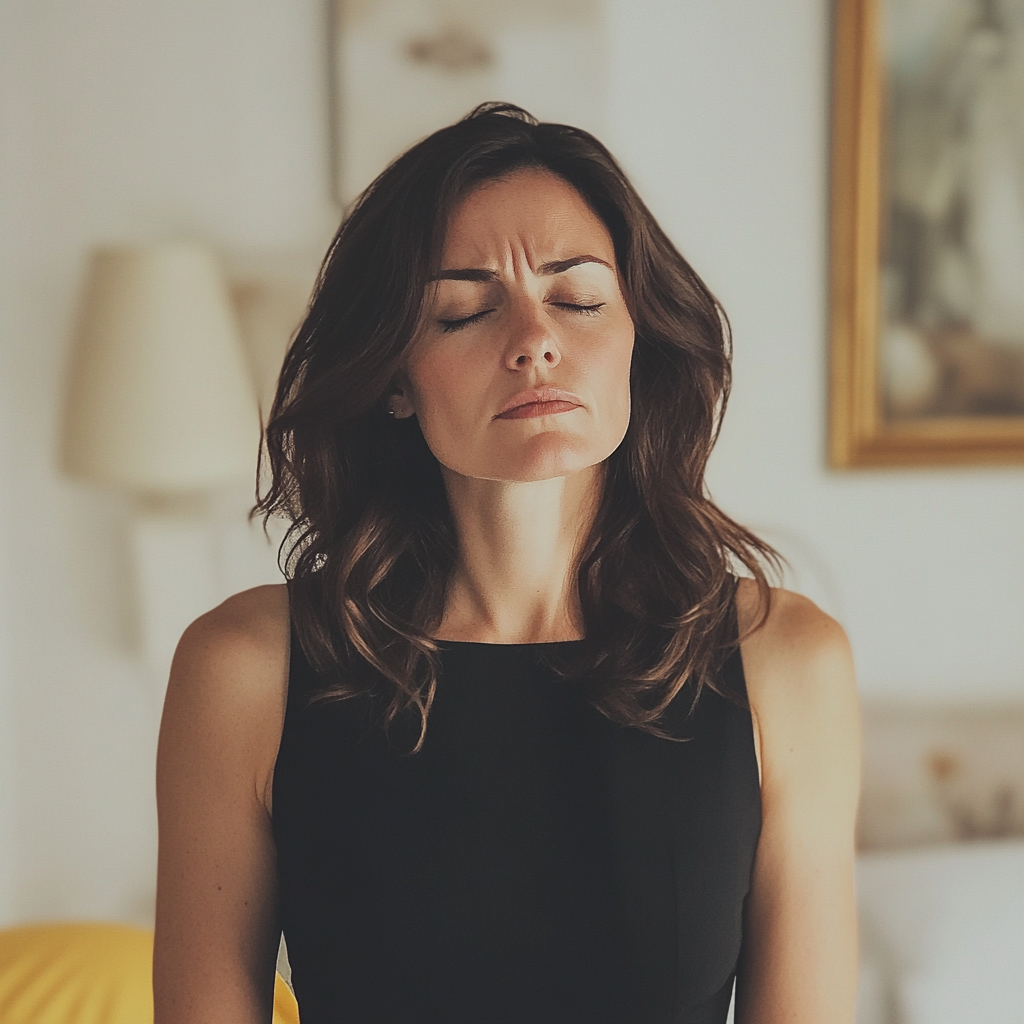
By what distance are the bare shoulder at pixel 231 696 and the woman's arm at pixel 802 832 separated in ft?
1.47

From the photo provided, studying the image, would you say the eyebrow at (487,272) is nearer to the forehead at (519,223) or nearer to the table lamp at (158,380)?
the forehead at (519,223)

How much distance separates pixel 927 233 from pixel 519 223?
4.05 ft

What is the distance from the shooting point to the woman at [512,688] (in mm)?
953

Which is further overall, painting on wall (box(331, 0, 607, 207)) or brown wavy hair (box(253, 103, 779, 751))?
painting on wall (box(331, 0, 607, 207))

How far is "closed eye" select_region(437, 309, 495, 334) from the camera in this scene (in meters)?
0.97

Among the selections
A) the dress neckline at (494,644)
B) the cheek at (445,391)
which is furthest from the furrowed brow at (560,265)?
the dress neckline at (494,644)

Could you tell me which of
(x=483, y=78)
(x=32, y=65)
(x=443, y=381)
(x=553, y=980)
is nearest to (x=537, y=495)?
(x=443, y=381)

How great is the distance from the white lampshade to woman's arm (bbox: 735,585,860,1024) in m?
1.01

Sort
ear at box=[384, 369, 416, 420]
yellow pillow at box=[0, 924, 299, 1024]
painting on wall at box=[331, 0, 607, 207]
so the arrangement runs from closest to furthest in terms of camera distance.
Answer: ear at box=[384, 369, 416, 420] < yellow pillow at box=[0, 924, 299, 1024] < painting on wall at box=[331, 0, 607, 207]

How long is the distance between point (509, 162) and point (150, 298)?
0.91 m

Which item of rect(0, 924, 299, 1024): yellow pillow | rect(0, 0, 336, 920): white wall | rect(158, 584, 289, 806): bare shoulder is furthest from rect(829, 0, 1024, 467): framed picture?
rect(0, 924, 299, 1024): yellow pillow

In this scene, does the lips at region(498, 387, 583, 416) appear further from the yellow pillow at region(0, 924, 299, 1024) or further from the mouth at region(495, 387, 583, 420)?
the yellow pillow at region(0, 924, 299, 1024)

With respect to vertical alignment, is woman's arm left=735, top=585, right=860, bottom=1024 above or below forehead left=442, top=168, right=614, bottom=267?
below

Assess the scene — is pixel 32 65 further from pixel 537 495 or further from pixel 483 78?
pixel 537 495
